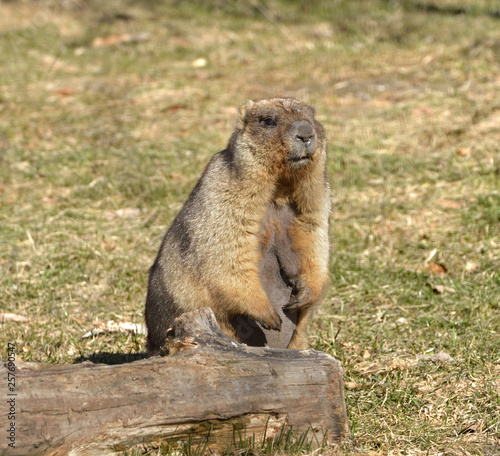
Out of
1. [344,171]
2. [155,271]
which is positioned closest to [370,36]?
[344,171]

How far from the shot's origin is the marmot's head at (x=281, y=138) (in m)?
3.71

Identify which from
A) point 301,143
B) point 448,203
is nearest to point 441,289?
point 448,203

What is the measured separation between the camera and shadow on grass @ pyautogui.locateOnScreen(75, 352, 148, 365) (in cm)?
452

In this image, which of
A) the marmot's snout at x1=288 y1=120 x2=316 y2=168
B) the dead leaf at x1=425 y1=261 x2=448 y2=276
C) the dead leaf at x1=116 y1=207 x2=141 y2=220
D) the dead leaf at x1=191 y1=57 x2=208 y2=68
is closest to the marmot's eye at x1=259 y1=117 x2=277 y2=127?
the marmot's snout at x1=288 y1=120 x2=316 y2=168

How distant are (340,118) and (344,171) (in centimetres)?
158

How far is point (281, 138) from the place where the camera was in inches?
148

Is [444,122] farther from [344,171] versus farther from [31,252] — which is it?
[31,252]

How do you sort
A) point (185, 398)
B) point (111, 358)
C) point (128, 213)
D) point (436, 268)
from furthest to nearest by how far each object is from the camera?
point (128, 213) → point (436, 268) → point (111, 358) → point (185, 398)

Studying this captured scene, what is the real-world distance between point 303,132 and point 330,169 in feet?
13.4

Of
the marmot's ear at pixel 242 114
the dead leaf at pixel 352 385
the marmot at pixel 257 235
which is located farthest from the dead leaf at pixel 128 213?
the dead leaf at pixel 352 385

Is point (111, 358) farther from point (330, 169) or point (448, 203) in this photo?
point (330, 169)

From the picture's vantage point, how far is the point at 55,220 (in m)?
6.85

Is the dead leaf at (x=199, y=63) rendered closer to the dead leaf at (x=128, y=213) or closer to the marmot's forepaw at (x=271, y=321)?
the dead leaf at (x=128, y=213)

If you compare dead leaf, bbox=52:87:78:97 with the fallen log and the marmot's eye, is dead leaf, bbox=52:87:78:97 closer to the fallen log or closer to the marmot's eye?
the marmot's eye
